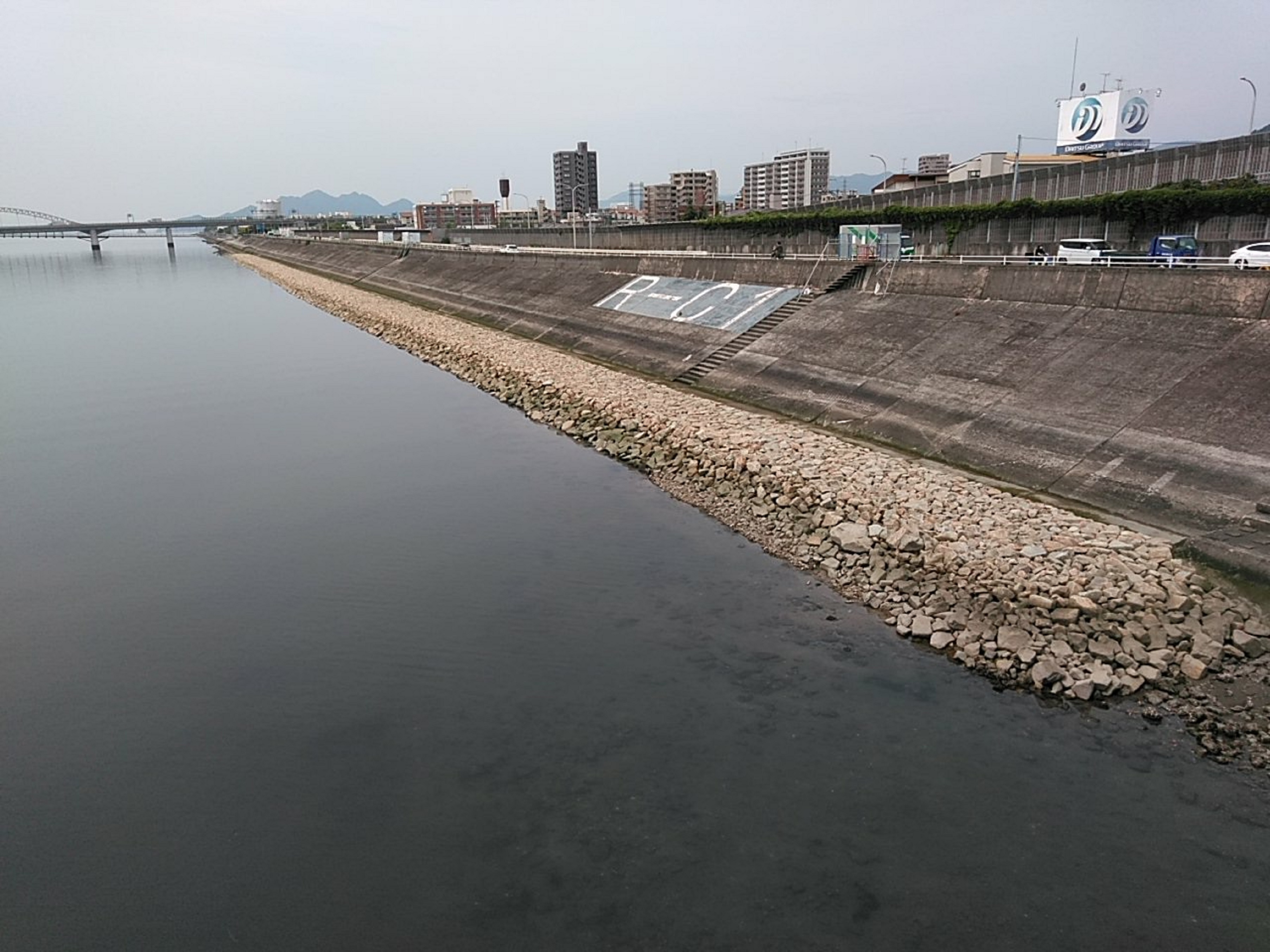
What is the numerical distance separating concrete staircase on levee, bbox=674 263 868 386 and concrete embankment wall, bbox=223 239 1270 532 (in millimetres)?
577

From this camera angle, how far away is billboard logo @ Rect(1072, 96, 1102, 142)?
64.4 meters

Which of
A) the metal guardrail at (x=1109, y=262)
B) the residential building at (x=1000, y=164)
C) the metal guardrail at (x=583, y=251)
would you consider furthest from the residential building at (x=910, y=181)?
the metal guardrail at (x=1109, y=262)

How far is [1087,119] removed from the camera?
6550 centimetres

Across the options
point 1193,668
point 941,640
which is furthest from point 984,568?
point 1193,668

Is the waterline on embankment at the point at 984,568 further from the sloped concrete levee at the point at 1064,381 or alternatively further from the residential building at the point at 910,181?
the residential building at the point at 910,181

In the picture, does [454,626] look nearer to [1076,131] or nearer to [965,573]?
[965,573]

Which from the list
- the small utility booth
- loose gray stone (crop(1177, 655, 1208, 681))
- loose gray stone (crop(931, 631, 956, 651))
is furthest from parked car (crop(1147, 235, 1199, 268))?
loose gray stone (crop(931, 631, 956, 651))

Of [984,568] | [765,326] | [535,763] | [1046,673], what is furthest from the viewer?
[765,326]

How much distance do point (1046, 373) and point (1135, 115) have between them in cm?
5156

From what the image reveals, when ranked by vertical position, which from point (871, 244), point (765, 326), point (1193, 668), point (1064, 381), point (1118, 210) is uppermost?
point (1118, 210)

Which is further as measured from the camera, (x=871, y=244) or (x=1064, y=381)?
(x=871, y=244)

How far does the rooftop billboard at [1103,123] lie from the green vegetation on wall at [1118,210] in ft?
94.5

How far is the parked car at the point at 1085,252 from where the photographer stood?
A: 2870 cm

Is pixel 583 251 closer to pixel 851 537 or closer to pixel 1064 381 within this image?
pixel 1064 381
